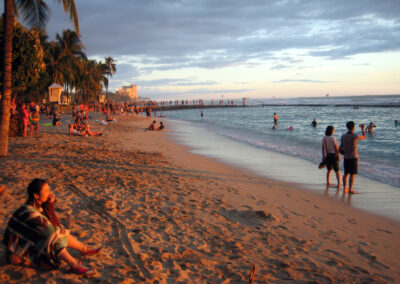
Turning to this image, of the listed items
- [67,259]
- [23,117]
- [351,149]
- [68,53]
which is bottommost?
[67,259]

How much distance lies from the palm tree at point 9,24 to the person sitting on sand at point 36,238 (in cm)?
615

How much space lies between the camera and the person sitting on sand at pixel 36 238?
113 inches

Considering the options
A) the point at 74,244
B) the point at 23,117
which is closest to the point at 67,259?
the point at 74,244

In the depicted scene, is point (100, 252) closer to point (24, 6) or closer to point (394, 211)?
point (394, 211)

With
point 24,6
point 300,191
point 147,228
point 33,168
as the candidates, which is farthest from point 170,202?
point 24,6

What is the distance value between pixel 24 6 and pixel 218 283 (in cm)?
947

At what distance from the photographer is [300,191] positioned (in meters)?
7.03

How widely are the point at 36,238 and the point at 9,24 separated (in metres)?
7.36

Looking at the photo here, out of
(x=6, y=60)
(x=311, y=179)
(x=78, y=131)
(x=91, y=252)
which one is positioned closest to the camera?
(x=91, y=252)

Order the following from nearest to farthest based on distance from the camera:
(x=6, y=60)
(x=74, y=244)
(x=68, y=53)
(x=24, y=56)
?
(x=74, y=244), (x=6, y=60), (x=24, y=56), (x=68, y=53)

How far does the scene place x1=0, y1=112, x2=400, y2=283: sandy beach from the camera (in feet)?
10.4

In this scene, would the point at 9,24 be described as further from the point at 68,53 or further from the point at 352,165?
the point at 68,53

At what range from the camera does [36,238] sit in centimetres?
288

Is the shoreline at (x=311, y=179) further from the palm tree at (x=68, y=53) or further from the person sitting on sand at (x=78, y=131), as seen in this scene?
the palm tree at (x=68, y=53)
